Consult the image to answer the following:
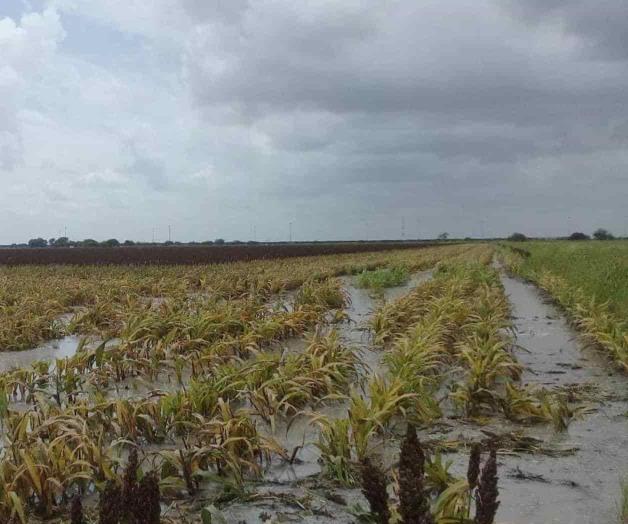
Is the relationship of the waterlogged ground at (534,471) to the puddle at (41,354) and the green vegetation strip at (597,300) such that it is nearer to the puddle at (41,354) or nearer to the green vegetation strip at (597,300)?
the green vegetation strip at (597,300)

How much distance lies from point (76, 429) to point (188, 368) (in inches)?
129

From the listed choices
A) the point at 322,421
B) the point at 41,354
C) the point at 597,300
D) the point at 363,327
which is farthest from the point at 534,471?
the point at 597,300

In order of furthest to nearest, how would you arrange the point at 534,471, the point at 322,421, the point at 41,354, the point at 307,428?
the point at 41,354, the point at 307,428, the point at 322,421, the point at 534,471

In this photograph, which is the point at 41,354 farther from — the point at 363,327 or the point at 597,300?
the point at 597,300

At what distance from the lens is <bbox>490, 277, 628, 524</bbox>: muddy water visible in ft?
11.6

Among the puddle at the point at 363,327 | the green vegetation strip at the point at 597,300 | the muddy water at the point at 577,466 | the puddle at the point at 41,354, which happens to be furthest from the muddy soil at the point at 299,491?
the puddle at the point at 41,354

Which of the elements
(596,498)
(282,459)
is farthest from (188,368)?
(596,498)

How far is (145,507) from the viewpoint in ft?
7.09

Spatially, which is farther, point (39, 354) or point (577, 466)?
point (39, 354)

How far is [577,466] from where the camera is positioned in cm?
421

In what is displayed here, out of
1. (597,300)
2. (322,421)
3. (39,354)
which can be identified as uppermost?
(597,300)

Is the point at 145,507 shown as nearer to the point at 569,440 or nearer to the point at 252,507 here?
the point at 252,507

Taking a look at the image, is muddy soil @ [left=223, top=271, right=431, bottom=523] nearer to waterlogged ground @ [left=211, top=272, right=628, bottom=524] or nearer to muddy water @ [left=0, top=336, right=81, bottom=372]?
waterlogged ground @ [left=211, top=272, right=628, bottom=524]

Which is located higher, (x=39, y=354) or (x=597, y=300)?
(x=597, y=300)
